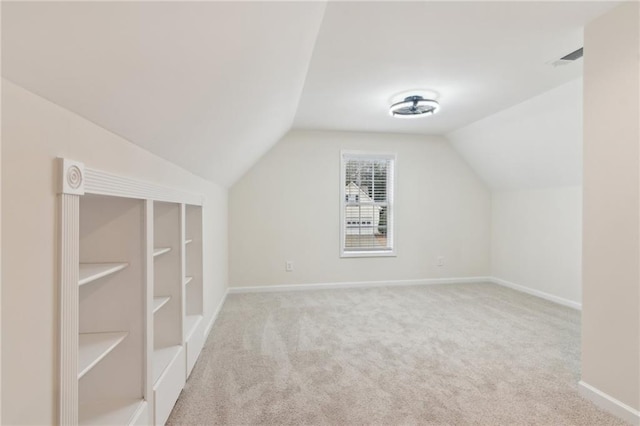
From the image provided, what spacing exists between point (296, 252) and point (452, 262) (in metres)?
2.50

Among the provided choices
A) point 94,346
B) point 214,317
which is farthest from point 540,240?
point 94,346

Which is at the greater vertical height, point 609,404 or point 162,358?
point 162,358

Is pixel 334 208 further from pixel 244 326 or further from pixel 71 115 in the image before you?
pixel 71 115

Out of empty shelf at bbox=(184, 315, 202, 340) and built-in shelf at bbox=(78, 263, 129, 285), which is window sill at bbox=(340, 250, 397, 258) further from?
built-in shelf at bbox=(78, 263, 129, 285)

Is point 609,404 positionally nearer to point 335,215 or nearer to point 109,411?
point 109,411

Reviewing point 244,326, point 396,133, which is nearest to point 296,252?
point 244,326

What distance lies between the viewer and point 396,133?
5113 mm

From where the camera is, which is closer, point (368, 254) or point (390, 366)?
point (390, 366)

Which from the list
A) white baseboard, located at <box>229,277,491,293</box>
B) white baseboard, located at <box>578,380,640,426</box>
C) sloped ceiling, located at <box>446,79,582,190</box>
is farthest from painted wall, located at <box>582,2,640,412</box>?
white baseboard, located at <box>229,277,491,293</box>

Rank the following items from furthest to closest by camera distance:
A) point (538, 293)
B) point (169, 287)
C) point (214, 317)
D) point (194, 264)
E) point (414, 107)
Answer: point (538, 293) → point (214, 317) → point (414, 107) → point (194, 264) → point (169, 287)

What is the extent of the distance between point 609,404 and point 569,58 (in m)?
2.37

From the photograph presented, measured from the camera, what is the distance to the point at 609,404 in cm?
191

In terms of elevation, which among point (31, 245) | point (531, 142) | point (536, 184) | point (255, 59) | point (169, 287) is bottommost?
point (169, 287)

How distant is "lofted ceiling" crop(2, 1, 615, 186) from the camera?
2.75 feet
